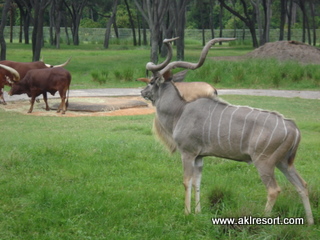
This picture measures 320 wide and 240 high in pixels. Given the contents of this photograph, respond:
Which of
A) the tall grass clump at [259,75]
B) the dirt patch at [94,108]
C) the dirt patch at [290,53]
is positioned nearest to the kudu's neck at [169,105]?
the dirt patch at [94,108]

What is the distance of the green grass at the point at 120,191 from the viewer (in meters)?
5.79

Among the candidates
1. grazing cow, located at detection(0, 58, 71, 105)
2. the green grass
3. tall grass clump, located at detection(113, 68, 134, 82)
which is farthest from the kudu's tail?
tall grass clump, located at detection(113, 68, 134, 82)

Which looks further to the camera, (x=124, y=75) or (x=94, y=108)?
(x=124, y=75)

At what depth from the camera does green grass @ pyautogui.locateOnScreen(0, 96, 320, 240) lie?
5.79 m

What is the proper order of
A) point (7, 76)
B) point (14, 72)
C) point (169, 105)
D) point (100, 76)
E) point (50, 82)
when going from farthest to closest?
point (100, 76), point (7, 76), point (14, 72), point (50, 82), point (169, 105)

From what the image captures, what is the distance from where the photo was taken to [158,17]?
25.8 m

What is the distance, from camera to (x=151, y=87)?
6730 mm

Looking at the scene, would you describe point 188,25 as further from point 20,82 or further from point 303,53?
point 20,82

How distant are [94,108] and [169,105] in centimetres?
914

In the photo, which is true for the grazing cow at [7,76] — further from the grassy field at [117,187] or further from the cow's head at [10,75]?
the grassy field at [117,187]

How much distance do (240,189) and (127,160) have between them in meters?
2.26

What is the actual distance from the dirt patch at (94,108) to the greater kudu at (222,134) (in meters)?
8.44

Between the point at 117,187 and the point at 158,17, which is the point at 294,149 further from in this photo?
the point at 158,17

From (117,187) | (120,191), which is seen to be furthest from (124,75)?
(120,191)
